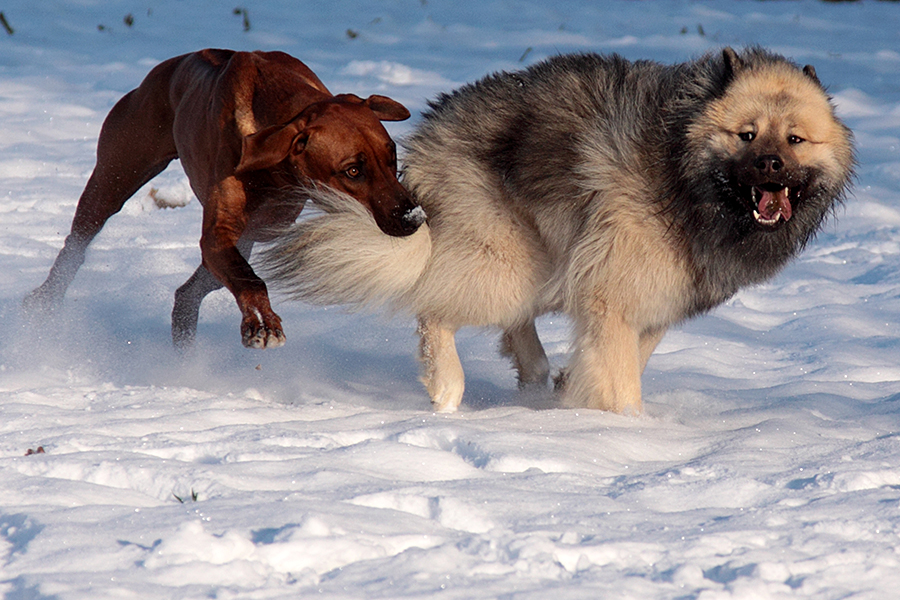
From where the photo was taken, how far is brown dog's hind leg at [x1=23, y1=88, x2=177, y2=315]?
12.9ft

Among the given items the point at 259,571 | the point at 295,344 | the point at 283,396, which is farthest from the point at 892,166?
the point at 259,571

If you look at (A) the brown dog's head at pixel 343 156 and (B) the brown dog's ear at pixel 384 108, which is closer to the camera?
(A) the brown dog's head at pixel 343 156

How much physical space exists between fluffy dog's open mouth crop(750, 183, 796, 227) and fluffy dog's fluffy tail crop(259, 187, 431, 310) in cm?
116

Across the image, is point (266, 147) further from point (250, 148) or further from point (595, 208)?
point (595, 208)

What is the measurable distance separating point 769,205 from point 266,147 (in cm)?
169

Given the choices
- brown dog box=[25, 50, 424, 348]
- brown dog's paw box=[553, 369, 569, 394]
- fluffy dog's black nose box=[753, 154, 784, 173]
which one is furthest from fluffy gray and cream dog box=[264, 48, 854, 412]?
brown dog's paw box=[553, 369, 569, 394]

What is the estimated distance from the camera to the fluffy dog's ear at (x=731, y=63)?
3.32 meters

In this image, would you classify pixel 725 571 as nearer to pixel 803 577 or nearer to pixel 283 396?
pixel 803 577

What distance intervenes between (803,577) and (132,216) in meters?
4.89

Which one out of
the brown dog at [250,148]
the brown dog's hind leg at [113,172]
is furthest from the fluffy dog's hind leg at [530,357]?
the brown dog's hind leg at [113,172]

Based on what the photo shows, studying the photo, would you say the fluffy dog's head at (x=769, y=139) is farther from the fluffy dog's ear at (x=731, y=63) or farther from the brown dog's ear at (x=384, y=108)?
the brown dog's ear at (x=384, y=108)

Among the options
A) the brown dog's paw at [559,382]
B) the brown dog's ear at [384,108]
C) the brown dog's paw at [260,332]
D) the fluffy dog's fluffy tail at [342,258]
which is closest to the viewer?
the brown dog's paw at [260,332]

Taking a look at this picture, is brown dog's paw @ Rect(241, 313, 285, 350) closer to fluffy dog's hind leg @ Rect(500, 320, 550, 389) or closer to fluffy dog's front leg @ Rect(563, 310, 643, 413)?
fluffy dog's front leg @ Rect(563, 310, 643, 413)

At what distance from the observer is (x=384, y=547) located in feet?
6.69
